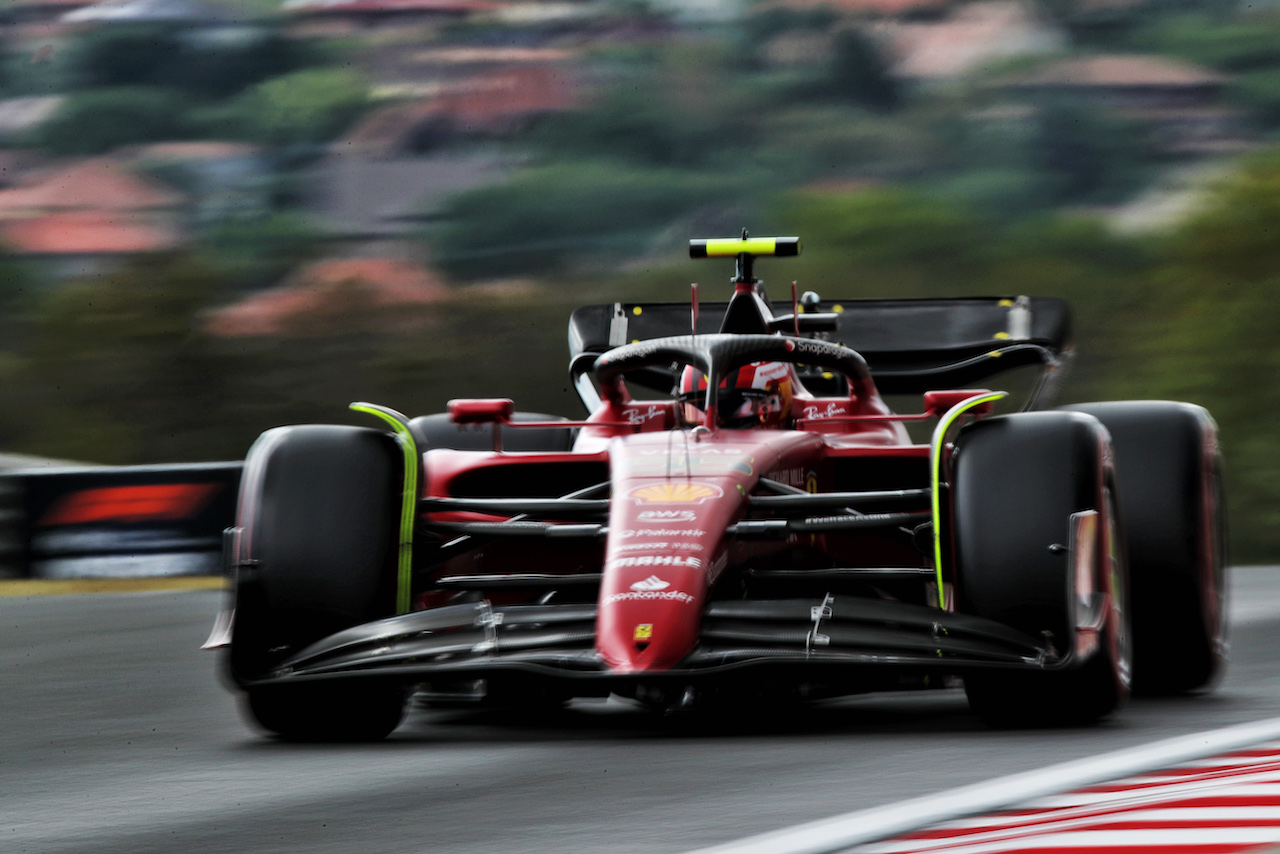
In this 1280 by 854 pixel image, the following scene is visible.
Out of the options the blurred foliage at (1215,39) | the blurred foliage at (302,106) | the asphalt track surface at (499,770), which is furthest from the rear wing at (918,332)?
the blurred foliage at (1215,39)

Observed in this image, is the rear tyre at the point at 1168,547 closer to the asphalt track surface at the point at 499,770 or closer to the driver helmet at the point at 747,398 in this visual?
the asphalt track surface at the point at 499,770

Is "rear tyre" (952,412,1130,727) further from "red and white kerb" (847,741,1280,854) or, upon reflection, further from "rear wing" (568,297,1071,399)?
"rear wing" (568,297,1071,399)

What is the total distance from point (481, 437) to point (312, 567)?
3021 millimetres

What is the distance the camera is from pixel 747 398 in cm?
729

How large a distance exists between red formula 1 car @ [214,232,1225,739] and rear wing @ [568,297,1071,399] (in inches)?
65.4

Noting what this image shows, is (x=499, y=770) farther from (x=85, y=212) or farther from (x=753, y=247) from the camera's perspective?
(x=85, y=212)

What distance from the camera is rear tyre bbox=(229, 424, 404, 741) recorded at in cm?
583

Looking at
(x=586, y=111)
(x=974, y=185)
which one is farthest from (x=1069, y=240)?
(x=586, y=111)

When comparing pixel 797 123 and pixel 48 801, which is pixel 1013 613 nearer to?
pixel 48 801

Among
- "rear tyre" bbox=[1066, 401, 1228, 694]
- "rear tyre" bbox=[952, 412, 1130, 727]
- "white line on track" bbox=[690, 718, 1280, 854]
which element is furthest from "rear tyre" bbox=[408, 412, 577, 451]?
"white line on track" bbox=[690, 718, 1280, 854]

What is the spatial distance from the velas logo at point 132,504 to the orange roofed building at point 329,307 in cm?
3530

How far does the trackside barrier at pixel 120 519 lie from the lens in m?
15.0

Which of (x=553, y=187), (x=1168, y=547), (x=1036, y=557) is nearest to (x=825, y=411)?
(x=1168, y=547)

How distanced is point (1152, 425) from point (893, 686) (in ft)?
5.83
